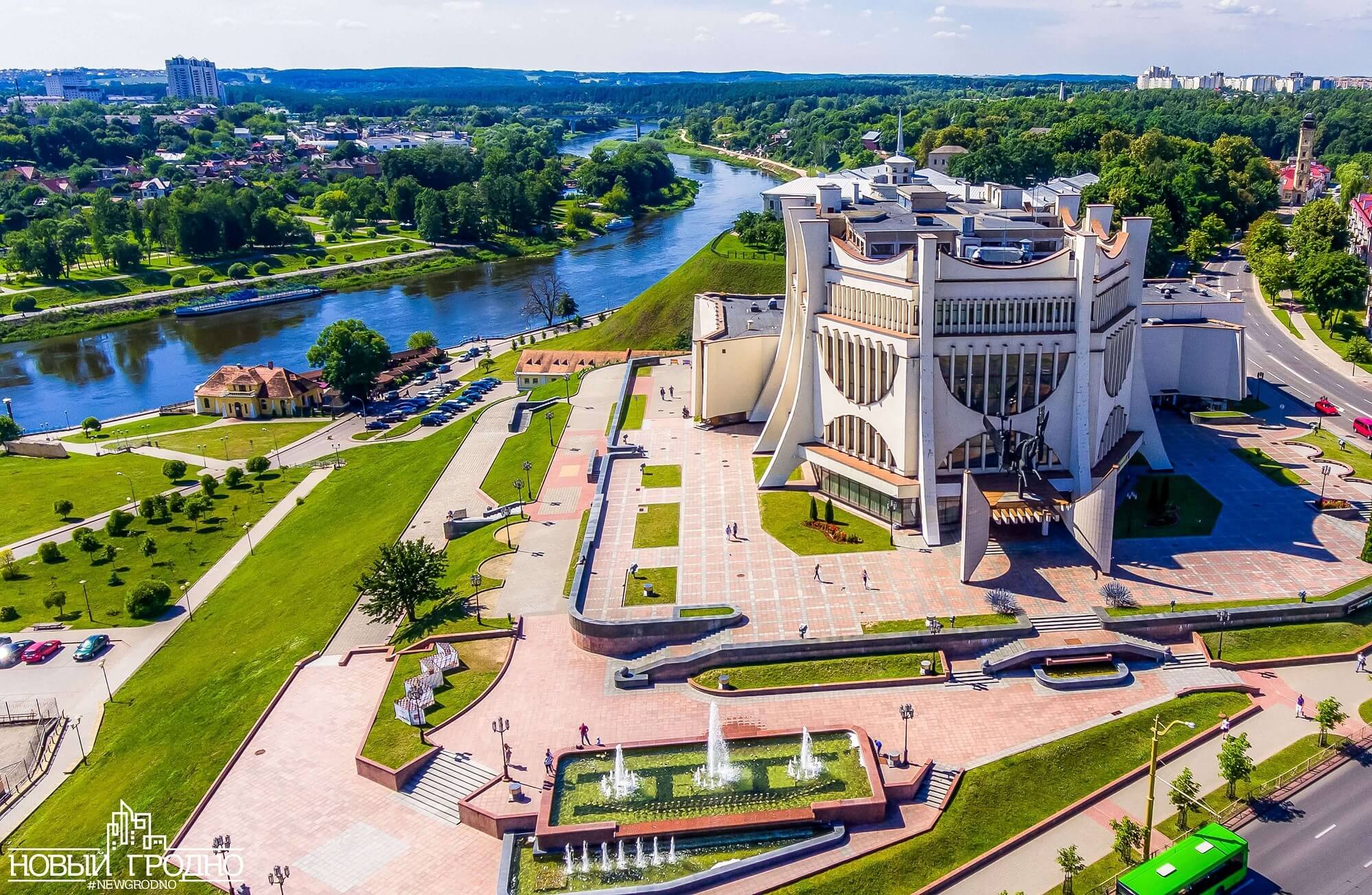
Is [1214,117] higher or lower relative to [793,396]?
higher

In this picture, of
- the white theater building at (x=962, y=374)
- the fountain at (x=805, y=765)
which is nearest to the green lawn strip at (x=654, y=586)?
the fountain at (x=805, y=765)

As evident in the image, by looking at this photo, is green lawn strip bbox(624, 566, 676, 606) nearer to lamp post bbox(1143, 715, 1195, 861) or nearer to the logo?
the logo

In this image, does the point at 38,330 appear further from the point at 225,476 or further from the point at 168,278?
the point at 225,476

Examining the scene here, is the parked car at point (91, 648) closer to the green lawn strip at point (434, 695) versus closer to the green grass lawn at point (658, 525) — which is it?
the green lawn strip at point (434, 695)

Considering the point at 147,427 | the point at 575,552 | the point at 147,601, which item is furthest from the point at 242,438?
the point at 575,552

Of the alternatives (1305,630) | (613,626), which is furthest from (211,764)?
(1305,630)

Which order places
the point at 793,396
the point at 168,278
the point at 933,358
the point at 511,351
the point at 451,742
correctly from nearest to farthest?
1. the point at 451,742
2. the point at 933,358
3. the point at 793,396
4. the point at 511,351
5. the point at 168,278
